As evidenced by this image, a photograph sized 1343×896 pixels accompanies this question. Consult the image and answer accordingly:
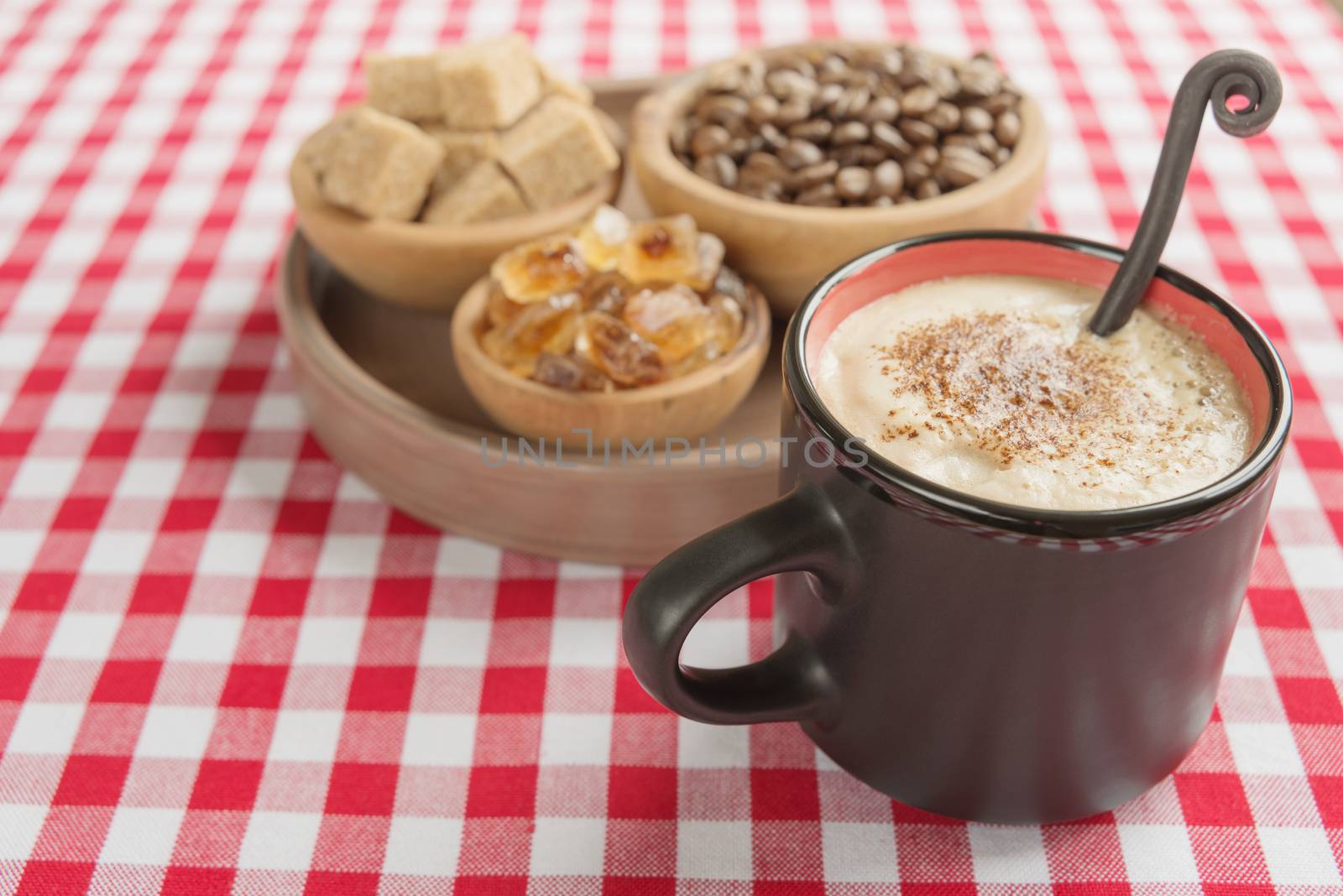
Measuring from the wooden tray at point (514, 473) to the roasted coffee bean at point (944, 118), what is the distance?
1.00 ft

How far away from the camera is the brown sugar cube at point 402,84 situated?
3.89ft

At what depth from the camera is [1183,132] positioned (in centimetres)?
69

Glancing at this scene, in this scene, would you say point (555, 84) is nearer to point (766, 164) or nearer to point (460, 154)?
point (460, 154)

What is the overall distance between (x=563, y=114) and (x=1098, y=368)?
65cm

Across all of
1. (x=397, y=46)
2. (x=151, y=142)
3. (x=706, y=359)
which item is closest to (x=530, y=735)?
(x=706, y=359)

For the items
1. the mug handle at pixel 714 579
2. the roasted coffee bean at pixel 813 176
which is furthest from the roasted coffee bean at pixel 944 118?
the mug handle at pixel 714 579

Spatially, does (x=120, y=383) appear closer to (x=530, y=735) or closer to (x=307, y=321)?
(x=307, y=321)

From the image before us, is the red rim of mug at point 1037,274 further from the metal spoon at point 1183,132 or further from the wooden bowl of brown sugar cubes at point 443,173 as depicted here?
the wooden bowl of brown sugar cubes at point 443,173

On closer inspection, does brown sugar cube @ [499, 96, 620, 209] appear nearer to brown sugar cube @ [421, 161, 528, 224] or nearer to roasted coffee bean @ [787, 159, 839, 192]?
brown sugar cube @ [421, 161, 528, 224]

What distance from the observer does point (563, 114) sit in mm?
1165

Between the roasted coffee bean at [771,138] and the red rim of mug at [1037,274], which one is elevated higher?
the red rim of mug at [1037,274]

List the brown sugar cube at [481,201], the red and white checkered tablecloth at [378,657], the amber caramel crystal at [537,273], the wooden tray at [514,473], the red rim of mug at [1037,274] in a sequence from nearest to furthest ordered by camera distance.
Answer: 1. the red rim of mug at [1037,274]
2. the red and white checkered tablecloth at [378,657]
3. the wooden tray at [514,473]
4. the amber caramel crystal at [537,273]
5. the brown sugar cube at [481,201]

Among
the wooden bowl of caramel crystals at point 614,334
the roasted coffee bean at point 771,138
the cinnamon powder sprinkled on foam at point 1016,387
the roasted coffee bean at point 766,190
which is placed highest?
the cinnamon powder sprinkled on foam at point 1016,387

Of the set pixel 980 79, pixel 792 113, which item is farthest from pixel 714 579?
pixel 980 79
